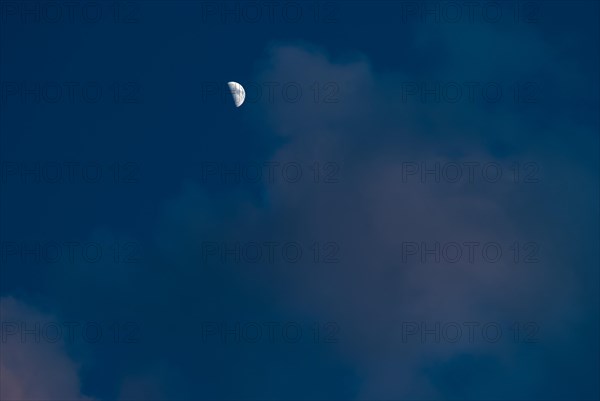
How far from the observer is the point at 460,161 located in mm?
4328

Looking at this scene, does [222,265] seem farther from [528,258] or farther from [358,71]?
[528,258]

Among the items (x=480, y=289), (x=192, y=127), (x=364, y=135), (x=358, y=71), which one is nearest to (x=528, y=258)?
(x=480, y=289)

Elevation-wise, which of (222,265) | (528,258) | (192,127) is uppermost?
(192,127)

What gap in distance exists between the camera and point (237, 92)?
4344mm

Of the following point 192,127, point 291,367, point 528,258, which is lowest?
point 291,367

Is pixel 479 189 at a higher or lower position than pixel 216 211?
higher

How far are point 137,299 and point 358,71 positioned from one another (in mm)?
2077

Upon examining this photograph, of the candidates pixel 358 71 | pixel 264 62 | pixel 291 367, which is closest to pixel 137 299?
pixel 291 367

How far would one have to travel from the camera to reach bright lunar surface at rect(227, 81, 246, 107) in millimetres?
4340

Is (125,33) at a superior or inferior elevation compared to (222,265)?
superior

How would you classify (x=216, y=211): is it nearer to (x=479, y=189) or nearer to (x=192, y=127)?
(x=192, y=127)

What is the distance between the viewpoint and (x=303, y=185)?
14.3 feet

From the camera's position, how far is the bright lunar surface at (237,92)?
4.34 meters

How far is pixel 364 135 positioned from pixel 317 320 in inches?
48.9
